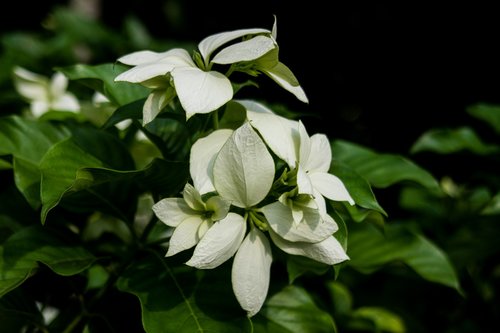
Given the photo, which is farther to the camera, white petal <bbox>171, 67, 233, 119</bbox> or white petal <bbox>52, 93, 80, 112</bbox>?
white petal <bbox>52, 93, 80, 112</bbox>

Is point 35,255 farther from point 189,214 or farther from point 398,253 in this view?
point 398,253

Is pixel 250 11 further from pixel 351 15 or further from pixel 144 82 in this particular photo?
pixel 144 82

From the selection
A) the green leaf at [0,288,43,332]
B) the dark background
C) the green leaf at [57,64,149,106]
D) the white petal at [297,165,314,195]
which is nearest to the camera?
the white petal at [297,165,314,195]

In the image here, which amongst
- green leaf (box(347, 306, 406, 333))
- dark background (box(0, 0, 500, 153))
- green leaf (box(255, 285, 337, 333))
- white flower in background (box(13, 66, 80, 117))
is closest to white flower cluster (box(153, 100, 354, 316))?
green leaf (box(255, 285, 337, 333))

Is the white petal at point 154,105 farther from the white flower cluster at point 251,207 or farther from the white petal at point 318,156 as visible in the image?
the white petal at point 318,156

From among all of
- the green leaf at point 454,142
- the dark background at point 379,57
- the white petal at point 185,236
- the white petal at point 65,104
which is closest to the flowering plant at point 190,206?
the white petal at point 185,236

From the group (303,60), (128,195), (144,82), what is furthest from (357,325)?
(303,60)

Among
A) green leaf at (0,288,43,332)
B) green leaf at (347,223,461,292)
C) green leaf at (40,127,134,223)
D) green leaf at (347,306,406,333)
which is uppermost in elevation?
green leaf at (40,127,134,223)

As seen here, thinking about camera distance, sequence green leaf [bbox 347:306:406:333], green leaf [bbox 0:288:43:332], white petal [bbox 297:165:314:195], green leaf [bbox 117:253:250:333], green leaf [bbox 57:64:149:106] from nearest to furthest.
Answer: white petal [bbox 297:165:314:195]
green leaf [bbox 117:253:250:333]
green leaf [bbox 0:288:43:332]
green leaf [bbox 57:64:149:106]
green leaf [bbox 347:306:406:333]

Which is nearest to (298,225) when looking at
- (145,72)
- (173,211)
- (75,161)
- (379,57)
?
(173,211)

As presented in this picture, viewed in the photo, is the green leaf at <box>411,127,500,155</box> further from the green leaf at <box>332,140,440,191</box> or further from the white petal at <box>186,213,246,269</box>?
the white petal at <box>186,213,246,269</box>
